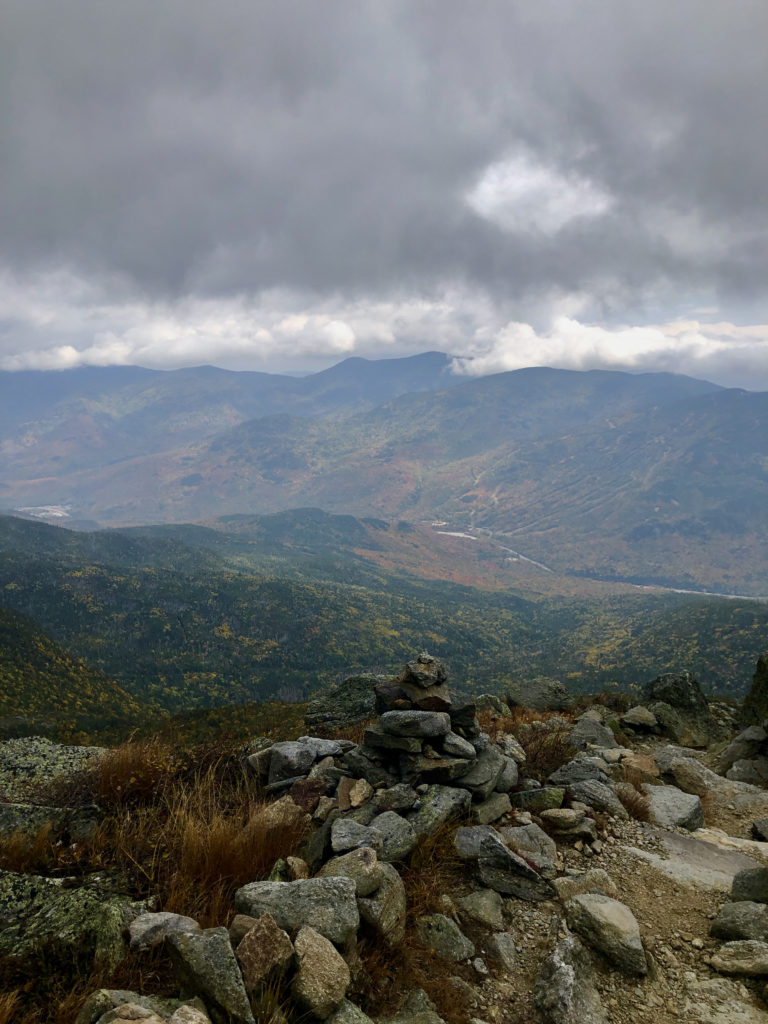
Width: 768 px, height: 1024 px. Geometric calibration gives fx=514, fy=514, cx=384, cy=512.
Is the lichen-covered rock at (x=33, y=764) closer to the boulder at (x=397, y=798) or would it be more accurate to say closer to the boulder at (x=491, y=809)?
the boulder at (x=397, y=798)

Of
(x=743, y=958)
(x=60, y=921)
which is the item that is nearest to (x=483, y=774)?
(x=743, y=958)

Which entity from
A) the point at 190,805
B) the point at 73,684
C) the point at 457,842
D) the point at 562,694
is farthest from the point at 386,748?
the point at 73,684

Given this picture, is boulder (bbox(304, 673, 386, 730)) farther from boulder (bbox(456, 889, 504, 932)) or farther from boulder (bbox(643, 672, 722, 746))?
boulder (bbox(643, 672, 722, 746))

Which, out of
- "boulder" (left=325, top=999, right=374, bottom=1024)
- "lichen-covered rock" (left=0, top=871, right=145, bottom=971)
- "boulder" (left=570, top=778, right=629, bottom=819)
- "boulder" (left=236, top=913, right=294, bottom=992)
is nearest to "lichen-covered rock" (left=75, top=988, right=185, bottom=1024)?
"boulder" (left=236, top=913, right=294, bottom=992)

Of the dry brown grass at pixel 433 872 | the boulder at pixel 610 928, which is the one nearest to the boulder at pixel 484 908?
the dry brown grass at pixel 433 872

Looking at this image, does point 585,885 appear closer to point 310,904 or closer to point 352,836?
point 352,836

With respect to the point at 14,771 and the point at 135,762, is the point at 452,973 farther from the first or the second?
the point at 14,771
